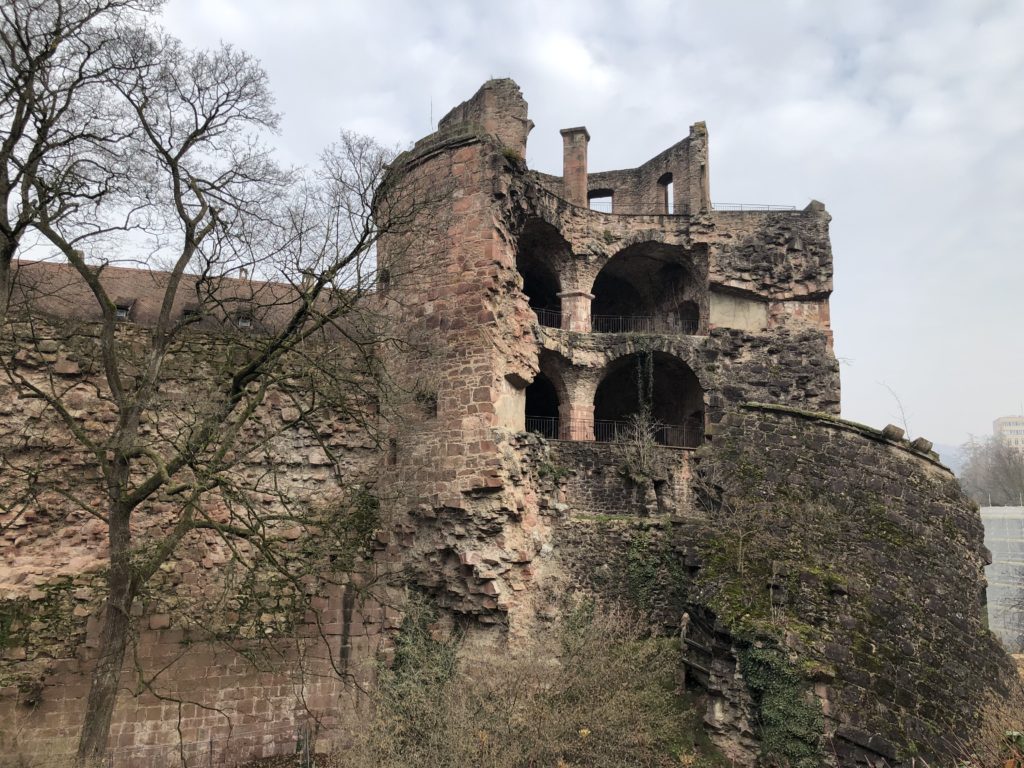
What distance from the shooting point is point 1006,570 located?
27406 mm

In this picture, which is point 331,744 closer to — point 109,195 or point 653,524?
point 653,524

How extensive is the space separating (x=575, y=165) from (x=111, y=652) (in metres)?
18.9

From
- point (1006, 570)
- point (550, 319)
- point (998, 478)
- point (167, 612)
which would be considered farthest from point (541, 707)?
point (998, 478)

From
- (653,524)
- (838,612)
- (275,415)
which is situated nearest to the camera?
(838,612)

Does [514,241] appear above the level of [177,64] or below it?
below

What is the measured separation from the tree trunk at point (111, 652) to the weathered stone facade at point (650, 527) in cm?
245

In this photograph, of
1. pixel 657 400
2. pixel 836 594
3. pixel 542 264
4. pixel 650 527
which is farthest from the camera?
pixel 657 400

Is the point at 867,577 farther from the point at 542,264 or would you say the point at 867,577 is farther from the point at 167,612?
the point at 542,264

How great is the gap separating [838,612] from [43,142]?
10339 mm

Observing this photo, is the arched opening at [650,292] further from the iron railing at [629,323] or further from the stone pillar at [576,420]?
the stone pillar at [576,420]

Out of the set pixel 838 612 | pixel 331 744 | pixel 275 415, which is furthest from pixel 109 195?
pixel 838 612

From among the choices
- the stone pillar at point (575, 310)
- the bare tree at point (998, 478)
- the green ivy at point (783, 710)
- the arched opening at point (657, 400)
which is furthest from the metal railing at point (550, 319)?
the bare tree at point (998, 478)

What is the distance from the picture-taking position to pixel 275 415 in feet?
36.2

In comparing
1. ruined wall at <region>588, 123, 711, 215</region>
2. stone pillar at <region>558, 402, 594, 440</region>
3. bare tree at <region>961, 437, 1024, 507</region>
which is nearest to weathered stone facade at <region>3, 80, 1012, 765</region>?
stone pillar at <region>558, 402, 594, 440</region>
